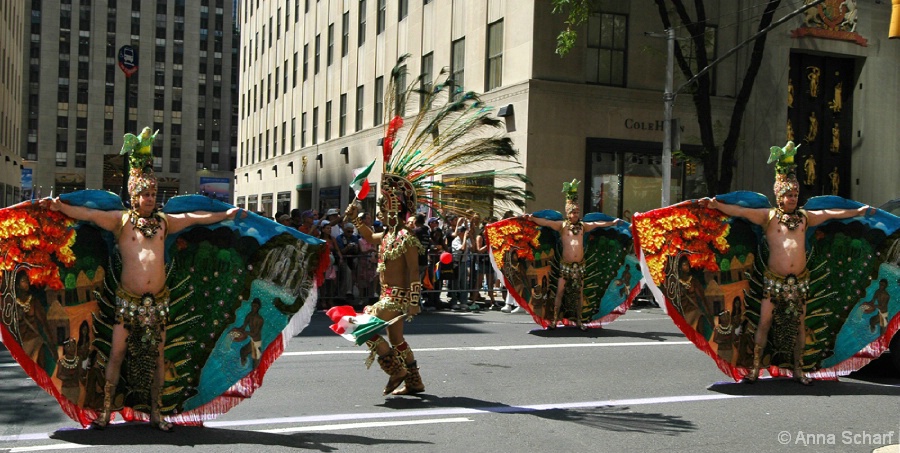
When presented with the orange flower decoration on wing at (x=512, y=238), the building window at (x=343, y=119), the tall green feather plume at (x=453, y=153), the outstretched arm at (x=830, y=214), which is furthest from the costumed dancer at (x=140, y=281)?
the building window at (x=343, y=119)

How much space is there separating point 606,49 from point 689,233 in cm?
1611

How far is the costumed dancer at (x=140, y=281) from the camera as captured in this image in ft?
21.0

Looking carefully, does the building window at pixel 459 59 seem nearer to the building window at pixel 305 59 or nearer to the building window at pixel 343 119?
the building window at pixel 343 119

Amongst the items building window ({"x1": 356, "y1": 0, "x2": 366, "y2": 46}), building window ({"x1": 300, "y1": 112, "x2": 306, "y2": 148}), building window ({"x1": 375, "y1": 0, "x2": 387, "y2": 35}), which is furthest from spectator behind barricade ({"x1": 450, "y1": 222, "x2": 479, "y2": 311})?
building window ({"x1": 300, "y1": 112, "x2": 306, "y2": 148})

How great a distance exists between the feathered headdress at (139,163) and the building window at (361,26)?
1193 inches

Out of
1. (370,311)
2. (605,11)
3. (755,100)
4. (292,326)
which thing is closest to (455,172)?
(370,311)

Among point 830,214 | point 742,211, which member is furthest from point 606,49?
point 742,211

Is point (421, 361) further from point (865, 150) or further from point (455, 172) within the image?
point (865, 150)

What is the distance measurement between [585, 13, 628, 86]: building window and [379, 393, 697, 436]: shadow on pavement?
17054 mm

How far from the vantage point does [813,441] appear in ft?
22.1

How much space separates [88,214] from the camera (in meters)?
6.33

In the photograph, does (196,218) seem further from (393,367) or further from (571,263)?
(571,263)

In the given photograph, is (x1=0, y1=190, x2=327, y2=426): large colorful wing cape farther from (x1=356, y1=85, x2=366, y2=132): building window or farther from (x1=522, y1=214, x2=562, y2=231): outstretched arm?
(x1=356, y1=85, x2=366, y2=132): building window

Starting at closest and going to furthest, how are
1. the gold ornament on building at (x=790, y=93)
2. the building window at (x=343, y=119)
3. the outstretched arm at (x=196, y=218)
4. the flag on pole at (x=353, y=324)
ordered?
1. the outstretched arm at (x=196, y=218)
2. the flag on pole at (x=353, y=324)
3. the gold ornament on building at (x=790, y=93)
4. the building window at (x=343, y=119)
